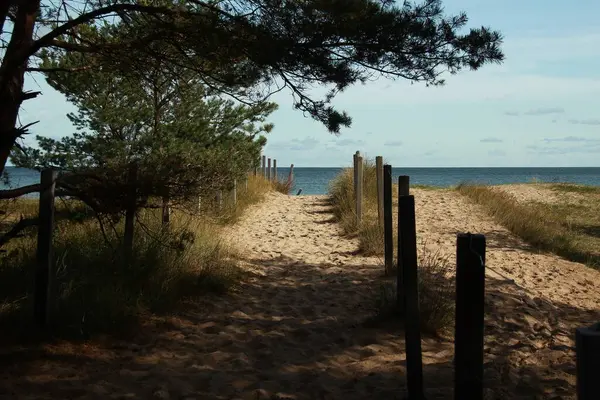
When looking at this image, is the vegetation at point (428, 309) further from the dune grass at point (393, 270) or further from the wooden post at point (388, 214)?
the wooden post at point (388, 214)

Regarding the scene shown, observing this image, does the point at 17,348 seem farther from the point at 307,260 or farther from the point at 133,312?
the point at 307,260

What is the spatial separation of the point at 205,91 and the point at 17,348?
6.55 m

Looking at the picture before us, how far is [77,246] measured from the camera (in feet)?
24.4

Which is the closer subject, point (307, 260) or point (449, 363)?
point (449, 363)

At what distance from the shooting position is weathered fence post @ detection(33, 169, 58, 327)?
526 centimetres

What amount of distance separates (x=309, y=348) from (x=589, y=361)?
395 centimetres

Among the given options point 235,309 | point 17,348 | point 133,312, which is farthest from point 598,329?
point 235,309

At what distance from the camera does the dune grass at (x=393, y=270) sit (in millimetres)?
6184

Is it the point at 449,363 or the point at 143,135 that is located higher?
the point at 143,135

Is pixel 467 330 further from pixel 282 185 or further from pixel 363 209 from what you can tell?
pixel 282 185

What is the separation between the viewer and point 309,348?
18.6 ft

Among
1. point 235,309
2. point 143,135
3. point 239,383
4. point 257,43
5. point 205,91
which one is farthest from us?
point 205,91

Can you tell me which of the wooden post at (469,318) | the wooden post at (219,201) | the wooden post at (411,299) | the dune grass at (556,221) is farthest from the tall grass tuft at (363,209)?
the wooden post at (469,318)

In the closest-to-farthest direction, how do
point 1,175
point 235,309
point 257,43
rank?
point 257,43
point 1,175
point 235,309
